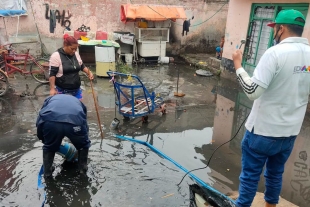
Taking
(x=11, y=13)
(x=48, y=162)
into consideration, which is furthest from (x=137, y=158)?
(x=11, y=13)

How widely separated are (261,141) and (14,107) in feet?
20.1

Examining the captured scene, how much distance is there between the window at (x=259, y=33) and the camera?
27.5 feet

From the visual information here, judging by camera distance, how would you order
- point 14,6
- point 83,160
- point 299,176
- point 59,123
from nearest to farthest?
point 59,123 → point 83,160 → point 299,176 → point 14,6

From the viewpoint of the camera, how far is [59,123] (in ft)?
10.5

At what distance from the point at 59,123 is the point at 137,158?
167cm

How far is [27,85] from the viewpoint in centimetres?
844

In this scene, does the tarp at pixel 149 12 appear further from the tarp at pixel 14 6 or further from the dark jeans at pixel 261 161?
the dark jeans at pixel 261 161

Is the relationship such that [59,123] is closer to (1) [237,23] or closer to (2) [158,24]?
(1) [237,23]

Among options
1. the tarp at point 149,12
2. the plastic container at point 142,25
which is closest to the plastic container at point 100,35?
the tarp at point 149,12

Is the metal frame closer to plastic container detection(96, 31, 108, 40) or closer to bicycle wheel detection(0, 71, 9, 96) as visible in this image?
bicycle wheel detection(0, 71, 9, 96)

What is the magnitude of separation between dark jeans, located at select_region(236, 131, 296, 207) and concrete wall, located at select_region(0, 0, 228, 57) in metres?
10.5

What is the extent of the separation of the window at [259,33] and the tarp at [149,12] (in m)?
3.91

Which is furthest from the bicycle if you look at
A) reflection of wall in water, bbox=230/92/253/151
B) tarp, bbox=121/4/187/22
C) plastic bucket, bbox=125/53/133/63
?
reflection of wall in water, bbox=230/92/253/151

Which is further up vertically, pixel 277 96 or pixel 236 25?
pixel 236 25
